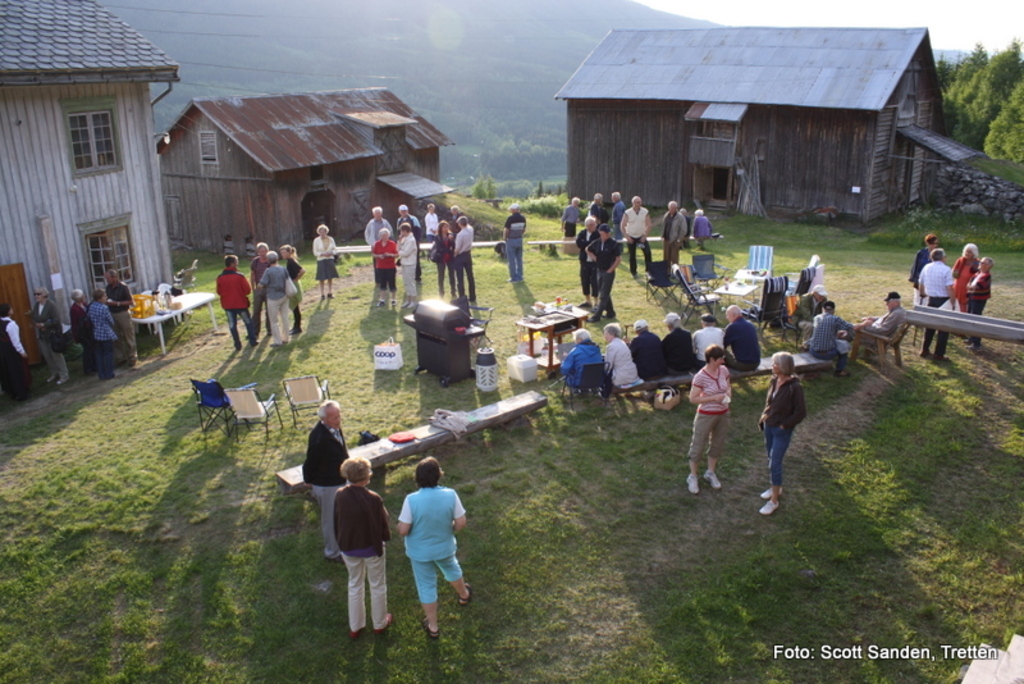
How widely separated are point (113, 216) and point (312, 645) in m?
12.0

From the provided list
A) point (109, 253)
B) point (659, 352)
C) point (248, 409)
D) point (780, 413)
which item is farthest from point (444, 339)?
point (109, 253)

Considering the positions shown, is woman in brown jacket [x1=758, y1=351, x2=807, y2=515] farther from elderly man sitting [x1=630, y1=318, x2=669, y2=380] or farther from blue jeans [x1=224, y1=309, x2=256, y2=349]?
blue jeans [x1=224, y1=309, x2=256, y2=349]

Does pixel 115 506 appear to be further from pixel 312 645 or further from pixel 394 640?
pixel 394 640

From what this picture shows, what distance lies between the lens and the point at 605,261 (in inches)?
552

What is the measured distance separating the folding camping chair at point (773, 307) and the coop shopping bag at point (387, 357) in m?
6.30

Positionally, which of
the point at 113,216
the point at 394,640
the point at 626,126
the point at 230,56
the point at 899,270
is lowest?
the point at 394,640

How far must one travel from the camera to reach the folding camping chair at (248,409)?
397 inches

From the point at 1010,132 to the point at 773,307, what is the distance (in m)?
32.7

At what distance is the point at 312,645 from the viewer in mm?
6836

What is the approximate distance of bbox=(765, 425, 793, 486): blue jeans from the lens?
8305 mm

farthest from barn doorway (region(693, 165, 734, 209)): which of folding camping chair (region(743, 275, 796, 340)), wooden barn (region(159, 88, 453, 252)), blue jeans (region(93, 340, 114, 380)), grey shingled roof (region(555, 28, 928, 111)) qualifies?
blue jeans (region(93, 340, 114, 380))

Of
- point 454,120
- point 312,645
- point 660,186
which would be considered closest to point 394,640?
point 312,645

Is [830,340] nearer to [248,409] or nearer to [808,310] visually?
[808,310]

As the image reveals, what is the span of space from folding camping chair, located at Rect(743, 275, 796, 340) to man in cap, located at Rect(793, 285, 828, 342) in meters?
0.29
